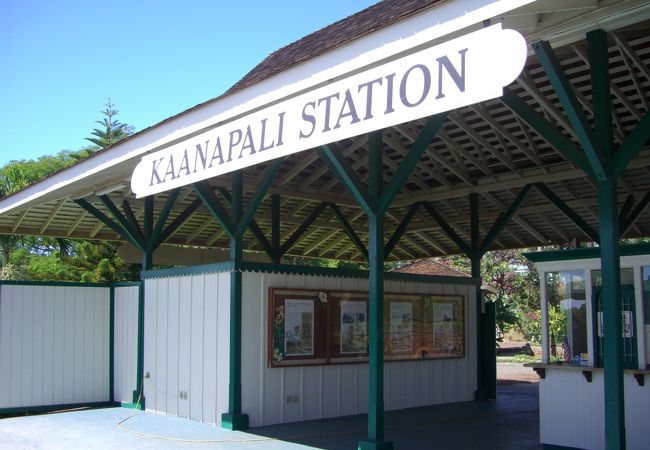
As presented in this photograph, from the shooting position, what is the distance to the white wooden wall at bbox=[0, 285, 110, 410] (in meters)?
11.6

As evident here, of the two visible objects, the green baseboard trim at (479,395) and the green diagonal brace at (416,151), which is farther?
the green baseboard trim at (479,395)

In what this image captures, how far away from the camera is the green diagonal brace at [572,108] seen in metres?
5.71

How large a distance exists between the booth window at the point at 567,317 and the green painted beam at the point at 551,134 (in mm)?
2397

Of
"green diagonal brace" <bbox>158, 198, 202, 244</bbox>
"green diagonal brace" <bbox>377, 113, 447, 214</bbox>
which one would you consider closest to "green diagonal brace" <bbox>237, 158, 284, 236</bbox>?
"green diagonal brace" <bbox>377, 113, 447, 214</bbox>

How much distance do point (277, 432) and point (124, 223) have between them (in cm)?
494

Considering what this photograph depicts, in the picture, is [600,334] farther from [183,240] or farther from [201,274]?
[183,240]

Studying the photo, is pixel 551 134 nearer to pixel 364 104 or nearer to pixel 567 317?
pixel 364 104

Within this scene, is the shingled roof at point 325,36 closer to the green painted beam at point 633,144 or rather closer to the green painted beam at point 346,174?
the green painted beam at point 346,174

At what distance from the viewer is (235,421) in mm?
9531

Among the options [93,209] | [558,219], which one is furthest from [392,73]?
[558,219]

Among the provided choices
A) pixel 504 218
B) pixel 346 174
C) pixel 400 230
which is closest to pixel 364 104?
pixel 346 174

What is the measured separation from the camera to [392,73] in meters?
6.09

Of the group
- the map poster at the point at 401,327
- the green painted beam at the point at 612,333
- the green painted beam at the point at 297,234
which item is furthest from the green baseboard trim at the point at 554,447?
the green painted beam at the point at 297,234

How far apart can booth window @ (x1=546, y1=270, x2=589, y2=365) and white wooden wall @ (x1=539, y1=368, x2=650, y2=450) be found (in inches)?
8.2
